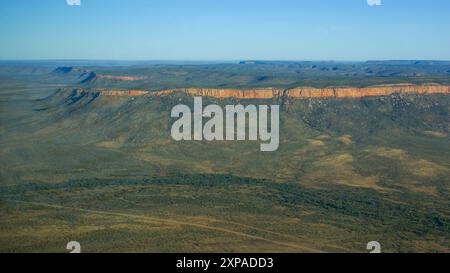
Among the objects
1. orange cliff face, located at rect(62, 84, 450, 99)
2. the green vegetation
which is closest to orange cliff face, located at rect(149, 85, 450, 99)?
orange cliff face, located at rect(62, 84, 450, 99)

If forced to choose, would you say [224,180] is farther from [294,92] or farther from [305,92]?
[305,92]

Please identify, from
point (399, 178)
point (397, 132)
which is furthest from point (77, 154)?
point (397, 132)

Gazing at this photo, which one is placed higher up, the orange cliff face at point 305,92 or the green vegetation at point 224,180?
the orange cliff face at point 305,92

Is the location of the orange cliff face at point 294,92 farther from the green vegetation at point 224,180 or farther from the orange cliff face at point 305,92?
the green vegetation at point 224,180

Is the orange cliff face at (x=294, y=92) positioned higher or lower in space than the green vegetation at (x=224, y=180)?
higher

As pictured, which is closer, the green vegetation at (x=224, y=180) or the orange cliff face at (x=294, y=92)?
the green vegetation at (x=224, y=180)

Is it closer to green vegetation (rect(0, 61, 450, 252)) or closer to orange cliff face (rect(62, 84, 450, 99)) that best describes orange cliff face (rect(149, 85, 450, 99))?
orange cliff face (rect(62, 84, 450, 99))

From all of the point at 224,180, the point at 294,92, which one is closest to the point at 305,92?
the point at 294,92

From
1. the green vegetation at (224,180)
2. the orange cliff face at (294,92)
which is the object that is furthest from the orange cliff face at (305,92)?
the green vegetation at (224,180)

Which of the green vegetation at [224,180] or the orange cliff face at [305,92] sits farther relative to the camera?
the orange cliff face at [305,92]
